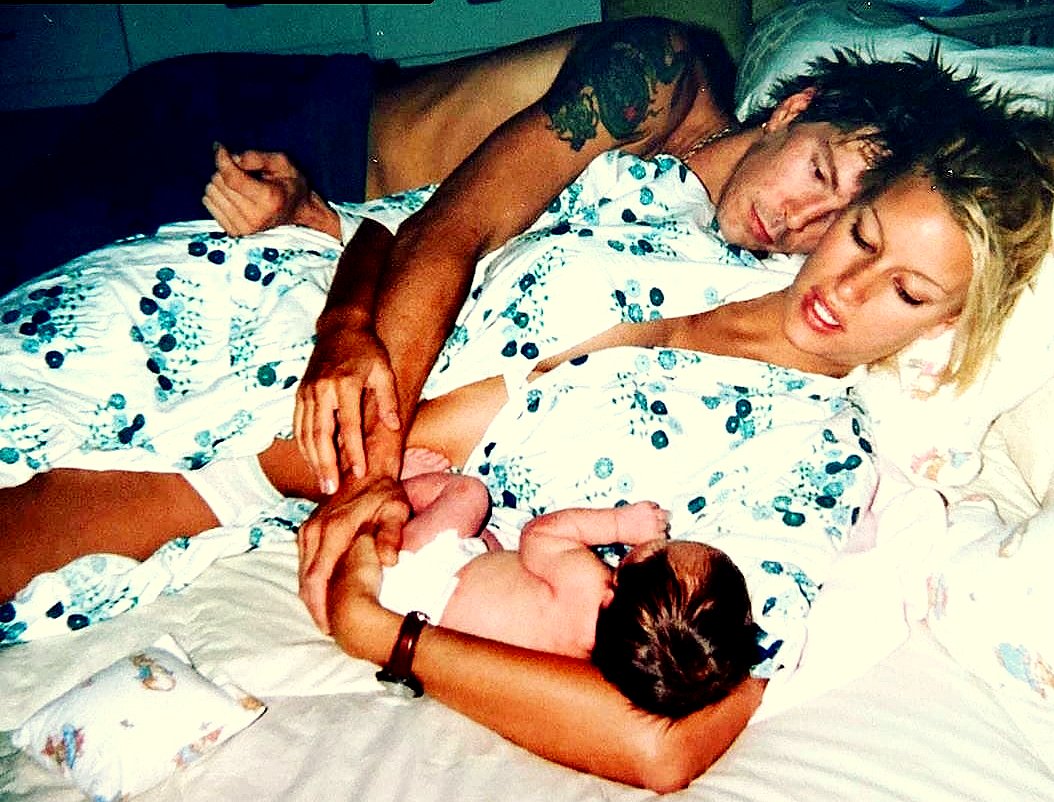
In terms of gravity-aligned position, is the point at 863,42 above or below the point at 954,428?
above

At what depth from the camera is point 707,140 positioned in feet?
4.74

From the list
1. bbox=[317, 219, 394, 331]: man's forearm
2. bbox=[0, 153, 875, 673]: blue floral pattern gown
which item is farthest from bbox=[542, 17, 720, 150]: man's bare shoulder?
bbox=[317, 219, 394, 331]: man's forearm

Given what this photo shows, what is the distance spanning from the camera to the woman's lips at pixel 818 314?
1161mm

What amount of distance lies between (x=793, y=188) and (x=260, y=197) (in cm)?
82

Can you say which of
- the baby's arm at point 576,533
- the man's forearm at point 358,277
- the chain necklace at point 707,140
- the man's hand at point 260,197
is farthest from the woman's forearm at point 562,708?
the chain necklace at point 707,140

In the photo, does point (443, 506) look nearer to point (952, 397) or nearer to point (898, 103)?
point (952, 397)

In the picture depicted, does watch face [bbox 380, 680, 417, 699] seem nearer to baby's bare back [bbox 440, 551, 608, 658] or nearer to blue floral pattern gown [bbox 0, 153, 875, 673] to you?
baby's bare back [bbox 440, 551, 608, 658]

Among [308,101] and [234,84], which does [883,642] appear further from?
[234,84]

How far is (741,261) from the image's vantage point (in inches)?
49.7

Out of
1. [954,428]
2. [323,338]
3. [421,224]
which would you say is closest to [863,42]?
[954,428]

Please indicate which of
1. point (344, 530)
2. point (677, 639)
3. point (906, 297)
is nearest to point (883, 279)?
point (906, 297)

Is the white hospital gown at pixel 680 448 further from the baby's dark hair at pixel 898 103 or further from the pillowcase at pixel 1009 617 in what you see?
the baby's dark hair at pixel 898 103

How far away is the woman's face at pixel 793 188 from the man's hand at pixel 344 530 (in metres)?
0.69

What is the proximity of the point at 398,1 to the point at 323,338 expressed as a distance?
1.98m
